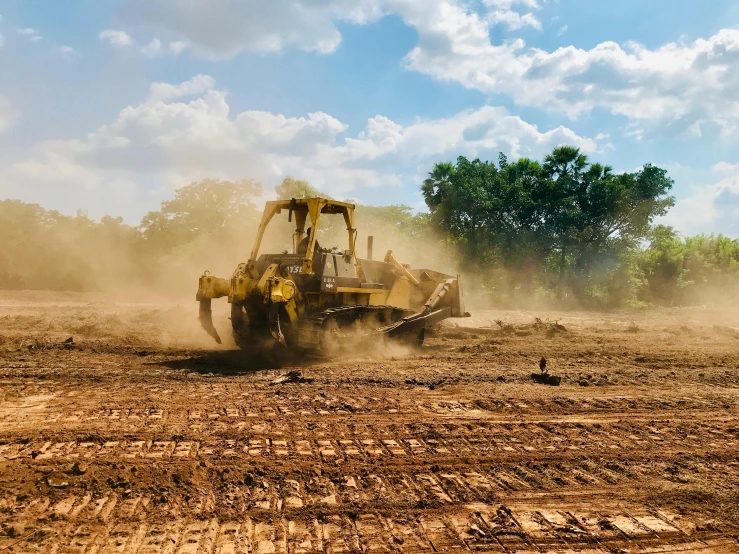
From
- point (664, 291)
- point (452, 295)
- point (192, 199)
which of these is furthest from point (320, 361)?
point (664, 291)

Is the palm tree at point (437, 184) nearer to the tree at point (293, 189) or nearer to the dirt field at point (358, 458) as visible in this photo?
the tree at point (293, 189)

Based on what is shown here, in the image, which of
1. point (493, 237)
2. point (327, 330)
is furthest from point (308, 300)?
point (493, 237)

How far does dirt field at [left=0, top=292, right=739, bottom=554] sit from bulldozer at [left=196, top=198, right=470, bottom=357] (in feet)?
2.26

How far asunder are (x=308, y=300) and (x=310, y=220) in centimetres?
149

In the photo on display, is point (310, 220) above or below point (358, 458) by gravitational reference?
above

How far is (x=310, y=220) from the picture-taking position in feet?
34.9

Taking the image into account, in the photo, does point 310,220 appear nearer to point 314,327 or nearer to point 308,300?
point 308,300

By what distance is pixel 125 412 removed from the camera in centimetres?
623

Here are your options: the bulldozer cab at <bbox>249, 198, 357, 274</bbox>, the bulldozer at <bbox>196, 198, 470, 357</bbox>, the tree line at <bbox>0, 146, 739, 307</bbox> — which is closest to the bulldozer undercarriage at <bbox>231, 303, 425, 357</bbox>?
the bulldozer at <bbox>196, 198, 470, 357</bbox>

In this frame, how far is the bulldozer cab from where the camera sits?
1025cm

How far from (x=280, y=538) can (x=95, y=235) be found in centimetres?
2957

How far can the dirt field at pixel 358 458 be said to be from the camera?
3.67m

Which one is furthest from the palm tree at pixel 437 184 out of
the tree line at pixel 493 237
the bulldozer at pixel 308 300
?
the bulldozer at pixel 308 300

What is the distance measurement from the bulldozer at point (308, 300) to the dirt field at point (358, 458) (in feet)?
2.26
